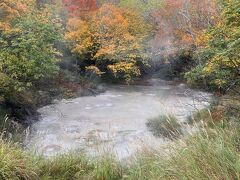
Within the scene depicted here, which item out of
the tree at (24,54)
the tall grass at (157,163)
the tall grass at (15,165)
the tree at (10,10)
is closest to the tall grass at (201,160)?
the tall grass at (157,163)

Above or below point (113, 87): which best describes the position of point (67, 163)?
above

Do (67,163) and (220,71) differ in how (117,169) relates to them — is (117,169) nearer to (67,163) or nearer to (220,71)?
(67,163)

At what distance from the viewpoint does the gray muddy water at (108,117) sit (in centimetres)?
1024

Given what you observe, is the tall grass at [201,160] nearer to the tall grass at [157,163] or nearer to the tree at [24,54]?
the tall grass at [157,163]

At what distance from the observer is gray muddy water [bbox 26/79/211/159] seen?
1024 cm

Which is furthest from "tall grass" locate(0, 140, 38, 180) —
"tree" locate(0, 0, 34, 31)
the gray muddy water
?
"tree" locate(0, 0, 34, 31)

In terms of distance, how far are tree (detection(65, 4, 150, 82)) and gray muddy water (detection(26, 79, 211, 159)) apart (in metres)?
1.99

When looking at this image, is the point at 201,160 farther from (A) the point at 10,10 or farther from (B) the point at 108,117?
(A) the point at 10,10

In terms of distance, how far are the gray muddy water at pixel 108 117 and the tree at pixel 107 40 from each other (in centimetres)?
199

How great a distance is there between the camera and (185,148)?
3988 millimetres

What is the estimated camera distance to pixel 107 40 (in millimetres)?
20969

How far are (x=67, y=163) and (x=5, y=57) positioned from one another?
6.98 m

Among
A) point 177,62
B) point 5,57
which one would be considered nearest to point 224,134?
point 5,57

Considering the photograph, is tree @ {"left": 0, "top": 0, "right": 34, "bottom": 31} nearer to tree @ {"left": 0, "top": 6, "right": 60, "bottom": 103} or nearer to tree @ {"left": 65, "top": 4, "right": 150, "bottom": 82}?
tree @ {"left": 0, "top": 6, "right": 60, "bottom": 103}
